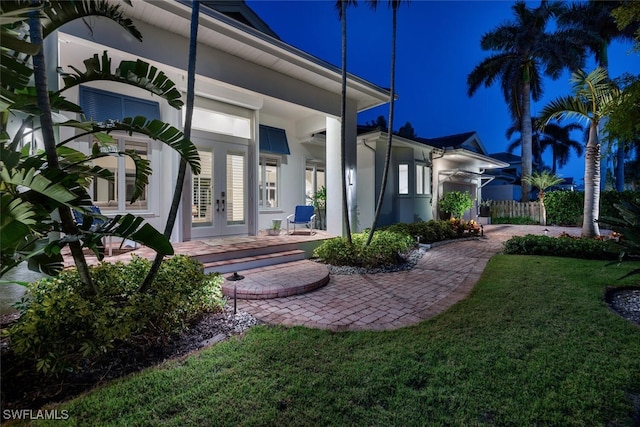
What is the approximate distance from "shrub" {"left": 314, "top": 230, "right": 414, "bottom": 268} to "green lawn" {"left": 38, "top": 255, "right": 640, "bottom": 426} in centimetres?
342

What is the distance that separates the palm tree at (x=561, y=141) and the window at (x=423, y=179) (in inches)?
1206

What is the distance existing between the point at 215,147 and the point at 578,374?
8463 millimetres

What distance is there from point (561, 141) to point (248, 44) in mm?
45618

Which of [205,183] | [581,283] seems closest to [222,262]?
[205,183]

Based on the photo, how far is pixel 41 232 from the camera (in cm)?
287

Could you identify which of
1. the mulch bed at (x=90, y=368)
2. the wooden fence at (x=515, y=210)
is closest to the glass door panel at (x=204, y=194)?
the mulch bed at (x=90, y=368)

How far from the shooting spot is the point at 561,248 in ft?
28.8

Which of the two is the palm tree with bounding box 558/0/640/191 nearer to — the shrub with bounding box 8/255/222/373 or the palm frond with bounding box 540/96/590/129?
the palm frond with bounding box 540/96/590/129

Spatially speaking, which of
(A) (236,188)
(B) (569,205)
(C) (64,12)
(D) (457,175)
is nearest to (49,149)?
(C) (64,12)

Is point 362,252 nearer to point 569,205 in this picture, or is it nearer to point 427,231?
point 427,231

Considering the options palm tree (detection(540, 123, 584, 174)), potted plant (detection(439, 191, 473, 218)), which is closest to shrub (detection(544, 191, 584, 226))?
potted plant (detection(439, 191, 473, 218))

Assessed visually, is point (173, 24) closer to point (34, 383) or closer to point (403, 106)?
point (34, 383)

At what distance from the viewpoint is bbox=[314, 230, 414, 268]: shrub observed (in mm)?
7461

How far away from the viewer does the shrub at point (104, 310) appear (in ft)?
8.76
